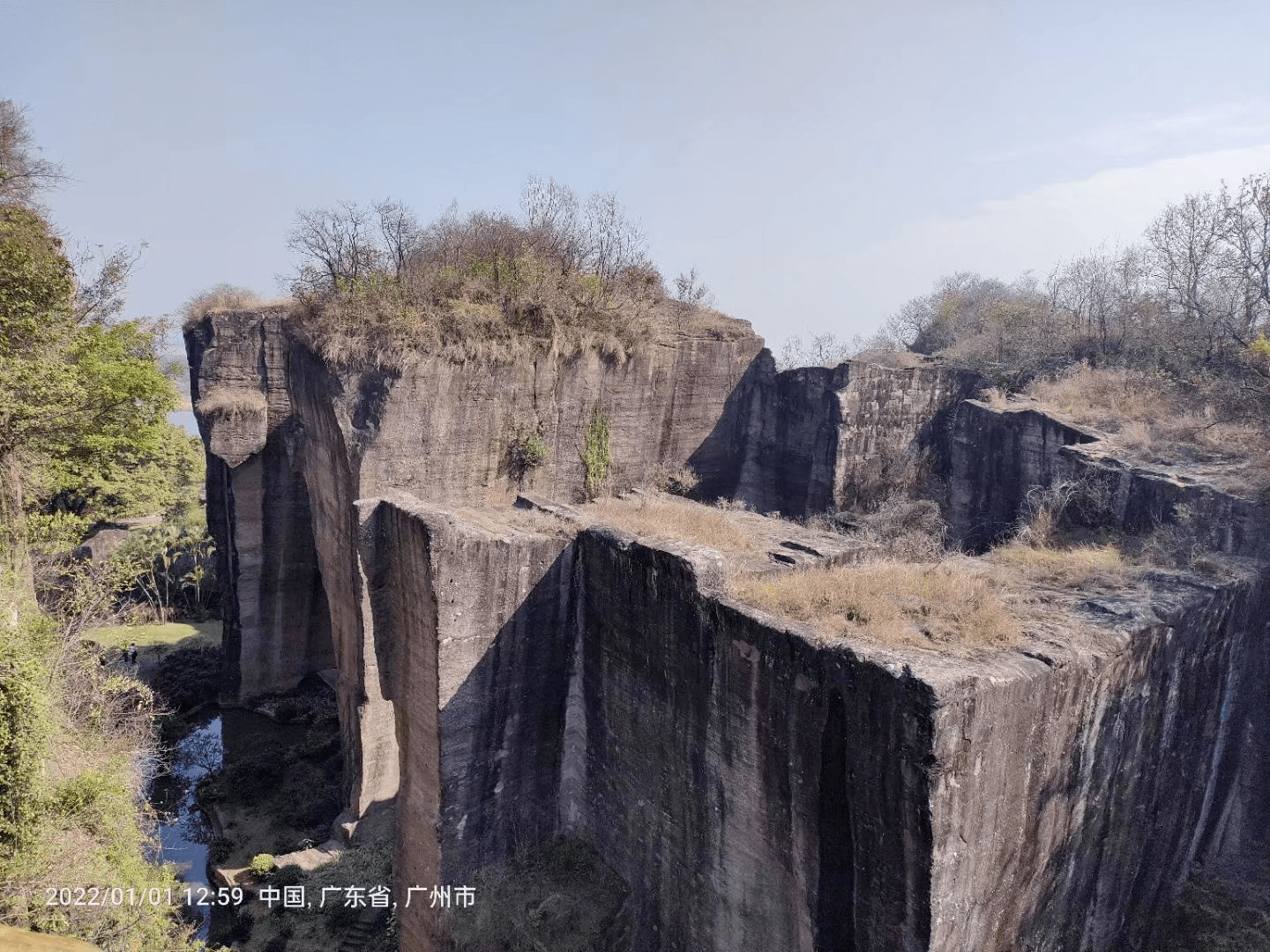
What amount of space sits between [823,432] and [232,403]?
12.0 metres

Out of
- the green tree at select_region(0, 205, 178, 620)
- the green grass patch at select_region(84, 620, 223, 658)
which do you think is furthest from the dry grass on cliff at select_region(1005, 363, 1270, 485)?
the green grass patch at select_region(84, 620, 223, 658)

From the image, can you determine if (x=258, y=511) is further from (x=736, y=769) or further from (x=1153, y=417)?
(x=1153, y=417)

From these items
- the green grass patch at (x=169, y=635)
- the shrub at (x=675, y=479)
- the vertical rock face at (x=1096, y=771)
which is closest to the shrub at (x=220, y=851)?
the green grass patch at (x=169, y=635)

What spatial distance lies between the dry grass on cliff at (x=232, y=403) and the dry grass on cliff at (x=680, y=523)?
9797 mm

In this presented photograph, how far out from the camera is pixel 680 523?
937 centimetres

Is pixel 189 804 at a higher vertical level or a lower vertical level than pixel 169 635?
lower

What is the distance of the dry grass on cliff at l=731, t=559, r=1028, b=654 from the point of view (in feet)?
20.0

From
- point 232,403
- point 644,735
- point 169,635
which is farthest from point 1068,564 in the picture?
point 169,635

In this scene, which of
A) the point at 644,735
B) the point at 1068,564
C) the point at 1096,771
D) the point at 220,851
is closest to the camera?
the point at 1096,771

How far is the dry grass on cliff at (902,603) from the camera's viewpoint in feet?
20.0

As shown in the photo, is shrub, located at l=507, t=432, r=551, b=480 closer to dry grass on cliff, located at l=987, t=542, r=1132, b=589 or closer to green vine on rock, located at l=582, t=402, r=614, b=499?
green vine on rock, located at l=582, t=402, r=614, b=499

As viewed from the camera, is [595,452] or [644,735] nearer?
[644,735]

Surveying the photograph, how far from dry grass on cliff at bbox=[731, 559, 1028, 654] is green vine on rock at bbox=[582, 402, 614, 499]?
5.23m

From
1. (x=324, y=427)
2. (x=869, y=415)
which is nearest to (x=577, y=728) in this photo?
(x=324, y=427)
